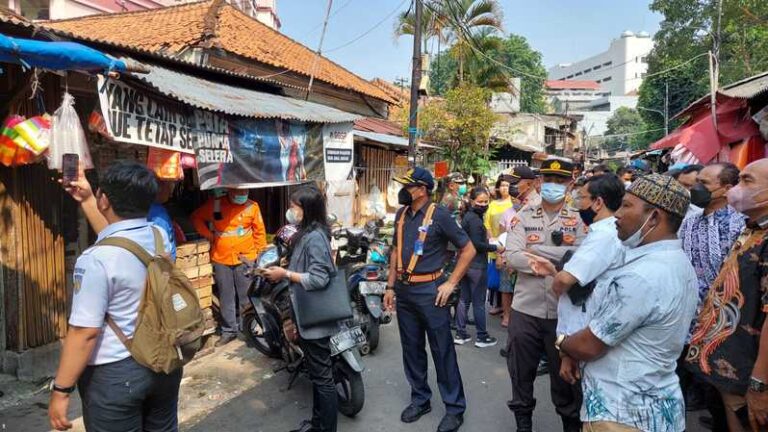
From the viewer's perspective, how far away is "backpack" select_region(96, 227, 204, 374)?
2146 mm

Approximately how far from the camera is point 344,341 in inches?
150

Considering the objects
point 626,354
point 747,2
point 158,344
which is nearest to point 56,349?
point 158,344

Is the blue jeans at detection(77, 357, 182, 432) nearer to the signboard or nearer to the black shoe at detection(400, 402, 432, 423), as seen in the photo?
the black shoe at detection(400, 402, 432, 423)

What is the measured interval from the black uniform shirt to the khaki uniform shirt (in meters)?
0.39

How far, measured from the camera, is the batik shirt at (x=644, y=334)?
75.6 inches

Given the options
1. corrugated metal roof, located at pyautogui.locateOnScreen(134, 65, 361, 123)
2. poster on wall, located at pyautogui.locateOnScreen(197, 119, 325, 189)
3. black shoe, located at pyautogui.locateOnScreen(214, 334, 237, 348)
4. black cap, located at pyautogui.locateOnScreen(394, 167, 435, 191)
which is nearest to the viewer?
black cap, located at pyautogui.locateOnScreen(394, 167, 435, 191)

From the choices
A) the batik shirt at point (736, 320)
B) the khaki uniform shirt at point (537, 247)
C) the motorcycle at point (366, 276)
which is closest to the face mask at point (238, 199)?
the motorcycle at point (366, 276)

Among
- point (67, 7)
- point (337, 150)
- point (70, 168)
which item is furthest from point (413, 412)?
point (67, 7)

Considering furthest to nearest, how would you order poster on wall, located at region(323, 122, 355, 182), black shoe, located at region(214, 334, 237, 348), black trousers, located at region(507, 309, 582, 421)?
poster on wall, located at region(323, 122, 355, 182) < black shoe, located at region(214, 334, 237, 348) < black trousers, located at region(507, 309, 582, 421)

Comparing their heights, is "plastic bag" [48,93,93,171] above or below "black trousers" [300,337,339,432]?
above

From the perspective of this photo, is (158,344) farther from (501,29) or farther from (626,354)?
(501,29)

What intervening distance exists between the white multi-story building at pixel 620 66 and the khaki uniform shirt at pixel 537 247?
83763 millimetres

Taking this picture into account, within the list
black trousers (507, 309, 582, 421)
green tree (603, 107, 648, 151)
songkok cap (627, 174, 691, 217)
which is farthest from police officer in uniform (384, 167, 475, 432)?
green tree (603, 107, 648, 151)

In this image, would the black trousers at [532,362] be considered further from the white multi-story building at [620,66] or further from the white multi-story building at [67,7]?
the white multi-story building at [620,66]
